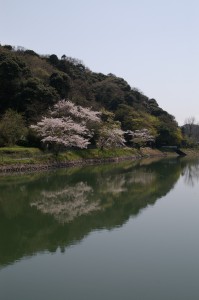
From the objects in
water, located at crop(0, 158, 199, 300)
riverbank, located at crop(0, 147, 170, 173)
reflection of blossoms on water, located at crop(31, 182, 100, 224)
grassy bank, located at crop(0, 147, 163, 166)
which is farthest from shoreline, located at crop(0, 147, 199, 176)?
reflection of blossoms on water, located at crop(31, 182, 100, 224)

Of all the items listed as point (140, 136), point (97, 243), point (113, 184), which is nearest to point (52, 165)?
point (113, 184)

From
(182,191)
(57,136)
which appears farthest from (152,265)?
(57,136)

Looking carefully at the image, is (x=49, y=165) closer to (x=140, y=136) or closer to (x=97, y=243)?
(x=97, y=243)

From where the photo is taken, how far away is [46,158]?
32062 mm

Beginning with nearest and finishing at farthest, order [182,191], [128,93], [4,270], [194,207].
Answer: [4,270], [194,207], [182,191], [128,93]

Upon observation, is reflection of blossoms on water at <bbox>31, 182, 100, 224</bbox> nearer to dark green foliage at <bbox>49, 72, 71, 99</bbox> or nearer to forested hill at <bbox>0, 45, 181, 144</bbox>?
forested hill at <bbox>0, 45, 181, 144</bbox>

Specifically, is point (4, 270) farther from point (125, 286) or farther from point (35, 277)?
point (125, 286)

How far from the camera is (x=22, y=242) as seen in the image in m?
11.1

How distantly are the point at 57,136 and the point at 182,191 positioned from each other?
46.6 ft

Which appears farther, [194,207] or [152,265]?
[194,207]

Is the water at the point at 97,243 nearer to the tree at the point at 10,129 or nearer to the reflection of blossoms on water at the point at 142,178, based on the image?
the reflection of blossoms on water at the point at 142,178

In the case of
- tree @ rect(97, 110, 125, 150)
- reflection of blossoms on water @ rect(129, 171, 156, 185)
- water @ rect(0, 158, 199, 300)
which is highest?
tree @ rect(97, 110, 125, 150)

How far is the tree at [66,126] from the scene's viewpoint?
32.8m

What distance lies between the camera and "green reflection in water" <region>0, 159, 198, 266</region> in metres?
11.5
